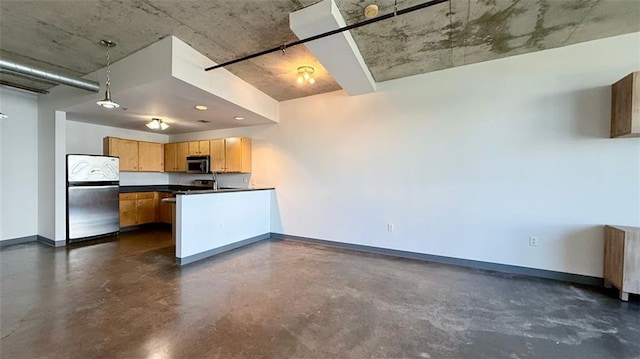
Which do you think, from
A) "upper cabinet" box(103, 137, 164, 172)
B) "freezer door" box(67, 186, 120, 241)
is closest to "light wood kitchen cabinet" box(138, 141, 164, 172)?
"upper cabinet" box(103, 137, 164, 172)

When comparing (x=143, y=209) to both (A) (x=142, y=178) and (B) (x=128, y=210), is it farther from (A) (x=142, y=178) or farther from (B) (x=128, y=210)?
(A) (x=142, y=178)

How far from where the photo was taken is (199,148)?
641cm

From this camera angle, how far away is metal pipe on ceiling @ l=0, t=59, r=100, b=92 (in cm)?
305

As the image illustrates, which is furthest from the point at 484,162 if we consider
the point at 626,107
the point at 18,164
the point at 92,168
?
the point at 18,164

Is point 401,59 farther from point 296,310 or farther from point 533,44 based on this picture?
point 296,310

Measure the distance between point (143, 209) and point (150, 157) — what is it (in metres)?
1.36

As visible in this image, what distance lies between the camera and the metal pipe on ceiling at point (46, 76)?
3055mm

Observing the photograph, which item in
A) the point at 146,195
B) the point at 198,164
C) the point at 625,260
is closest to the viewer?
the point at 625,260

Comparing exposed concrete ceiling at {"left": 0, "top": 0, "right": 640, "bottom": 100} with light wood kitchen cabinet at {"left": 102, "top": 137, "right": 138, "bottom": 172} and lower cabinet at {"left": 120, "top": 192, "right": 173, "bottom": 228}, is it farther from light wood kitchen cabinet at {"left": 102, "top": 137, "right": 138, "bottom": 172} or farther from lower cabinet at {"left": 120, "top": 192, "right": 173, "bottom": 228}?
lower cabinet at {"left": 120, "top": 192, "right": 173, "bottom": 228}

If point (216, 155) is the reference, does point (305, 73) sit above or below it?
above

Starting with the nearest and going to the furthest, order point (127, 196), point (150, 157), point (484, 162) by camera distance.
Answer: point (484, 162) < point (127, 196) < point (150, 157)

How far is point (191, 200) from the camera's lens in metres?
3.98

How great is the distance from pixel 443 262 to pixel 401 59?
3.08 m

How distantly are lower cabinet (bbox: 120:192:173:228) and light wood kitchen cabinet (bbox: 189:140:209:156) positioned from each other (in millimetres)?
1258
